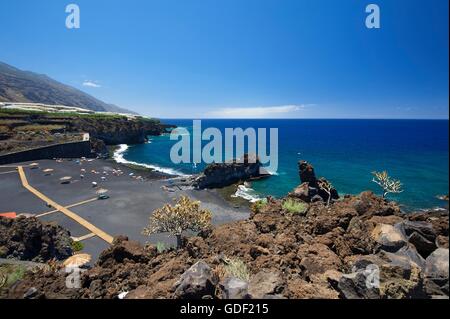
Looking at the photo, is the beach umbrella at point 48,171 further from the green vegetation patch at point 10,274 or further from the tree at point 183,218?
the tree at point 183,218

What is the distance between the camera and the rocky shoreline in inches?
249

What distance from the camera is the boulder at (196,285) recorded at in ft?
21.9

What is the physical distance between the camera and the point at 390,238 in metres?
8.22

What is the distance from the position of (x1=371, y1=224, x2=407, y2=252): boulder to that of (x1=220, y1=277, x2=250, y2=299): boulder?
4.64 m

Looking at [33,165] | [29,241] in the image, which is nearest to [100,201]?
[29,241]

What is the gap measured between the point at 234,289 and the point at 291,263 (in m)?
3.19

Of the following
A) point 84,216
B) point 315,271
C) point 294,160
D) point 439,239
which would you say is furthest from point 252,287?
point 294,160

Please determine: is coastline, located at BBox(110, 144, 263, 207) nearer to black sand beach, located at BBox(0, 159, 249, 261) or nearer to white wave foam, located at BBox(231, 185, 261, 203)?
white wave foam, located at BBox(231, 185, 261, 203)

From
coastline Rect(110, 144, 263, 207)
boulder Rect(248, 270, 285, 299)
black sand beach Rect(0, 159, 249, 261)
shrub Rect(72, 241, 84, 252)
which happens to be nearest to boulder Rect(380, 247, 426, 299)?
boulder Rect(248, 270, 285, 299)

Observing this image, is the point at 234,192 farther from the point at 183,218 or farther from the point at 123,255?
the point at 123,255

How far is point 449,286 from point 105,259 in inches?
431

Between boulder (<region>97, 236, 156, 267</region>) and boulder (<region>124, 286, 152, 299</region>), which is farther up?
boulder (<region>124, 286, 152, 299</region>)

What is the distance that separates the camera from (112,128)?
11725 cm

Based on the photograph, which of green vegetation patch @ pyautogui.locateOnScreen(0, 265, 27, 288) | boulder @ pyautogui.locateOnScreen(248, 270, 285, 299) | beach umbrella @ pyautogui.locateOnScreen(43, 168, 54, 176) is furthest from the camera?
beach umbrella @ pyautogui.locateOnScreen(43, 168, 54, 176)
